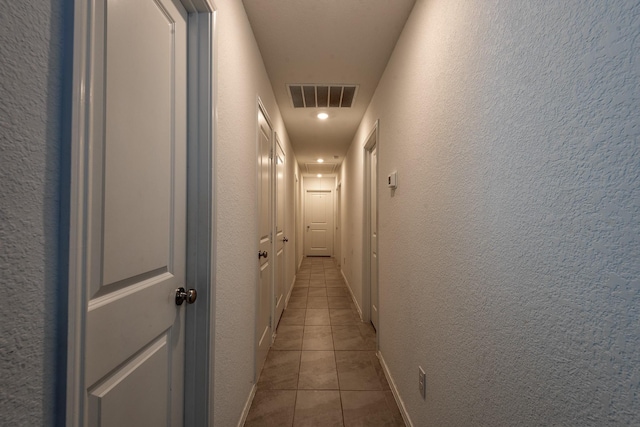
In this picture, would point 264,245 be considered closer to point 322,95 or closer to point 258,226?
point 258,226

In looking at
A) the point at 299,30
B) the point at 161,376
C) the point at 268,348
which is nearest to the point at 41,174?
the point at 161,376

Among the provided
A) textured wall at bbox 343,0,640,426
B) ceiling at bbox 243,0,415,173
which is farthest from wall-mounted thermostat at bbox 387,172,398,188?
ceiling at bbox 243,0,415,173

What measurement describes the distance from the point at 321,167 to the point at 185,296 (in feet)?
19.1

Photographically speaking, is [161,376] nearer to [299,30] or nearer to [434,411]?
[434,411]

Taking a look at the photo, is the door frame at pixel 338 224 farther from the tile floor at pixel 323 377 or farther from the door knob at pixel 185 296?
the door knob at pixel 185 296

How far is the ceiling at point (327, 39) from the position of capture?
1.58 m

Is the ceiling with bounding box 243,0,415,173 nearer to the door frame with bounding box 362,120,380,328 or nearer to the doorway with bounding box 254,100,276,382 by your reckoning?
the doorway with bounding box 254,100,276,382

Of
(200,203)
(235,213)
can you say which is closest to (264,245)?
(235,213)

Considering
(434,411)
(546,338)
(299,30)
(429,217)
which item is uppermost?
(299,30)

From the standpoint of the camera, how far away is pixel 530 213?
708 mm

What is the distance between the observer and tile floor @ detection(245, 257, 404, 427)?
5.53 ft

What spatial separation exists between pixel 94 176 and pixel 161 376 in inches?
27.8

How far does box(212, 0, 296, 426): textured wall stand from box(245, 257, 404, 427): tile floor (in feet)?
0.86

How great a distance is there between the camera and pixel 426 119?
139 cm
